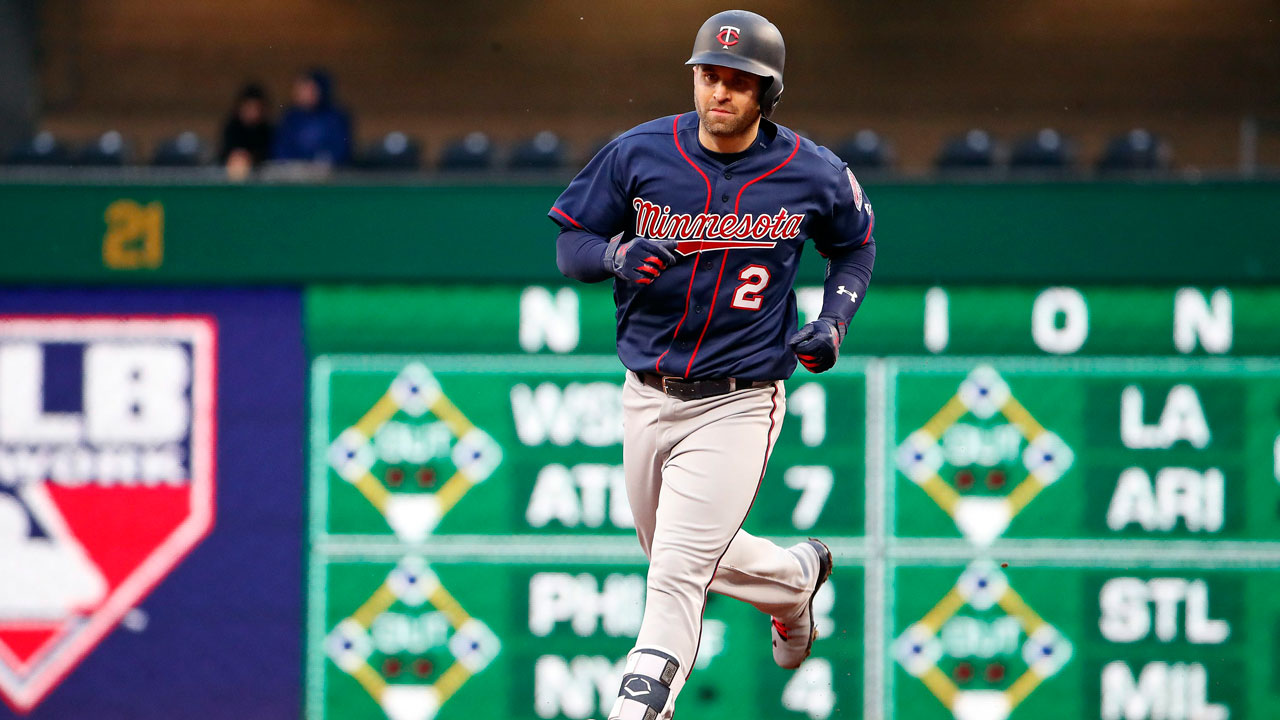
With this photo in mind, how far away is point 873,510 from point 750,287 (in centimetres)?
221

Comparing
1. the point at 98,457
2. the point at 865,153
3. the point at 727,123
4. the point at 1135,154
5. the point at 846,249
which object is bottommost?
the point at 98,457

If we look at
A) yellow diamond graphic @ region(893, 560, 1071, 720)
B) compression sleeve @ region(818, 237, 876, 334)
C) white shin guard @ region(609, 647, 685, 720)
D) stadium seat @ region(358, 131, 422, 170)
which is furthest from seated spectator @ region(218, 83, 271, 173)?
white shin guard @ region(609, 647, 685, 720)

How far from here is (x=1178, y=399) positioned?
5.29 metres

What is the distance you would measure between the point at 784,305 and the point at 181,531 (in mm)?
3035

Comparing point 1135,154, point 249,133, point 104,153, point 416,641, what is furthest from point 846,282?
point 104,153

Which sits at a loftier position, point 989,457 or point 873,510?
point 989,457

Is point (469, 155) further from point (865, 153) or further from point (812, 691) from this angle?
point (812, 691)

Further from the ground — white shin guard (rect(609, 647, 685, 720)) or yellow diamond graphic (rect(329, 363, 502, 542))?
yellow diamond graphic (rect(329, 363, 502, 542))

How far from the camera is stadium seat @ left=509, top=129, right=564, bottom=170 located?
20.4ft

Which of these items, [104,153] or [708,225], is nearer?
[708,225]

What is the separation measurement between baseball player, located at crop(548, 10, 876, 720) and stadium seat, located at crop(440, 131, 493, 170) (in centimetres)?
322

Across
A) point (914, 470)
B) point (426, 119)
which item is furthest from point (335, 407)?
point (426, 119)

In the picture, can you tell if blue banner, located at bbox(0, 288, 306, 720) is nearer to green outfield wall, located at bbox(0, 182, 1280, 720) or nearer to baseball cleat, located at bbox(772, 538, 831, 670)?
green outfield wall, located at bbox(0, 182, 1280, 720)

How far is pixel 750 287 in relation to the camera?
3.38 meters
